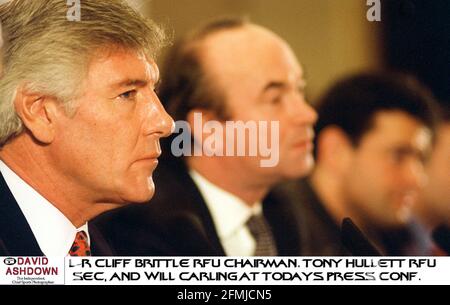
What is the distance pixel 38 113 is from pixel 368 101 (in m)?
1.11

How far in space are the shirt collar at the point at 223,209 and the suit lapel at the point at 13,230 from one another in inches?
23.6

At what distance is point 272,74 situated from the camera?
2.98m

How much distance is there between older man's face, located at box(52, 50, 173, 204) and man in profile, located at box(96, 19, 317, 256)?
10cm

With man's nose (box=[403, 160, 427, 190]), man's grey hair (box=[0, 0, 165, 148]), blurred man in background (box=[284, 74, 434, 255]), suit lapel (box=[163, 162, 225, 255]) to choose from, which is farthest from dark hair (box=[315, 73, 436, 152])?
man's grey hair (box=[0, 0, 165, 148])

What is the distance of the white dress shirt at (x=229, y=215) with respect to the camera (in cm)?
304

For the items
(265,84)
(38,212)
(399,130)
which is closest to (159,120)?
(265,84)

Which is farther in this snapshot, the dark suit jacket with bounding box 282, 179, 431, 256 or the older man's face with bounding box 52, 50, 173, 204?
the dark suit jacket with bounding box 282, 179, 431, 256

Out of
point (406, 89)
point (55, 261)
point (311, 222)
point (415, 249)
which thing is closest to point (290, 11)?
point (406, 89)

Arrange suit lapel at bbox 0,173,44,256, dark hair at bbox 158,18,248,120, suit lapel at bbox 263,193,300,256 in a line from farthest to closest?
suit lapel at bbox 263,193,300,256, dark hair at bbox 158,18,248,120, suit lapel at bbox 0,173,44,256

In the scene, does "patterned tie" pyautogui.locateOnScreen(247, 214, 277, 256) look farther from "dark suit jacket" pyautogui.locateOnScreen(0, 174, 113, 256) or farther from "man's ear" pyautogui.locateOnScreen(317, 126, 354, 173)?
"dark suit jacket" pyautogui.locateOnScreen(0, 174, 113, 256)

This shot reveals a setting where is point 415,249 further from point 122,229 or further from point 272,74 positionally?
point 122,229

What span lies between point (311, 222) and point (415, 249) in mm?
381

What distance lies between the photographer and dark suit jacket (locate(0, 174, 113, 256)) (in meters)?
2.73
